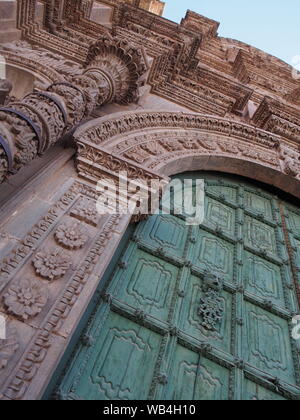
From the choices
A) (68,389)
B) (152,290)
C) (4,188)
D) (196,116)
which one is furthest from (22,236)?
(196,116)

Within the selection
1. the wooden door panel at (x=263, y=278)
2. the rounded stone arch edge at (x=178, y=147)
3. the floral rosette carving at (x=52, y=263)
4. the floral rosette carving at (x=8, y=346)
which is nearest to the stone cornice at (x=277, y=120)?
the rounded stone arch edge at (x=178, y=147)

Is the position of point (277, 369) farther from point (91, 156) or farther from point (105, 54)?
point (105, 54)

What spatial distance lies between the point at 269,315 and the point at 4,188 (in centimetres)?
280

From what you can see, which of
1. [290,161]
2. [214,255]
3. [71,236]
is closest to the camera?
[71,236]

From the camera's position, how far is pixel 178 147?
4.44m

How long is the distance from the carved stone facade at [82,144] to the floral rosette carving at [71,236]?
10mm

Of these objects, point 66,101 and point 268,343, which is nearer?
point 66,101

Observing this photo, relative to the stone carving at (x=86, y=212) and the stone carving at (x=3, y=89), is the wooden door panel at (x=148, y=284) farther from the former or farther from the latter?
the stone carving at (x=3, y=89)

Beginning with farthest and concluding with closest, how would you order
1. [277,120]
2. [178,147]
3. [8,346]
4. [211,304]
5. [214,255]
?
[277,120] → [178,147] → [214,255] → [211,304] → [8,346]

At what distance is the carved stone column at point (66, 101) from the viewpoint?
241 centimetres

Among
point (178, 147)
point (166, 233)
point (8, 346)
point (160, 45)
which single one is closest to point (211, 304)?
point (166, 233)

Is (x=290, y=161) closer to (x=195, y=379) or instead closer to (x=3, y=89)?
(x=195, y=379)

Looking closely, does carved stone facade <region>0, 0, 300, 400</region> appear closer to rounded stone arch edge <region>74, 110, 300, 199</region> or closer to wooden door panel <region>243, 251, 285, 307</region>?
rounded stone arch edge <region>74, 110, 300, 199</region>

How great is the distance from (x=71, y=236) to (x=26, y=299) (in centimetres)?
63
